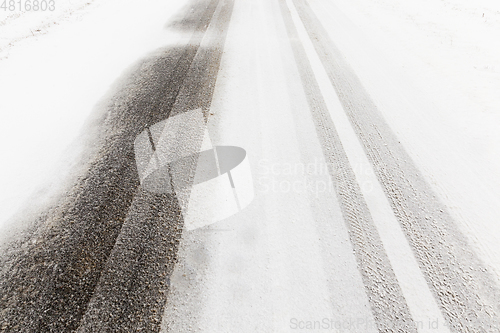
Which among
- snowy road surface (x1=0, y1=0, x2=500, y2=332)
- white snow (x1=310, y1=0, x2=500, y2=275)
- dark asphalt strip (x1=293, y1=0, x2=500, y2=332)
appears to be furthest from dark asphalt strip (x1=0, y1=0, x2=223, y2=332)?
white snow (x1=310, y1=0, x2=500, y2=275)

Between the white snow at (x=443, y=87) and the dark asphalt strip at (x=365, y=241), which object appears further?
the white snow at (x=443, y=87)

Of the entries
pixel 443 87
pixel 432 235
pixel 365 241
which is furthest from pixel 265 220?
pixel 443 87

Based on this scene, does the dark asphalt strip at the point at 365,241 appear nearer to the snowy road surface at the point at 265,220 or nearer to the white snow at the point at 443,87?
the snowy road surface at the point at 265,220

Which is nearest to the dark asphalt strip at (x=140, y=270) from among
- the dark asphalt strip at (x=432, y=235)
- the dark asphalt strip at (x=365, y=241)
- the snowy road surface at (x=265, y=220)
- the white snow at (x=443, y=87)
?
the snowy road surface at (x=265, y=220)

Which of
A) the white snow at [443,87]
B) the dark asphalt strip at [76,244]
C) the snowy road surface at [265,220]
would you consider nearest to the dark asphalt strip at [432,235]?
the snowy road surface at [265,220]

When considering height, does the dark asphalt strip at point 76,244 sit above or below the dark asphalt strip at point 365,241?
above

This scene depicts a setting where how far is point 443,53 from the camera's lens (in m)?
5.45

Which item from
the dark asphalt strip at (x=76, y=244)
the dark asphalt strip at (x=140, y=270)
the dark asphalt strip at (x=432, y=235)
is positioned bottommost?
the dark asphalt strip at (x=432, y=235)

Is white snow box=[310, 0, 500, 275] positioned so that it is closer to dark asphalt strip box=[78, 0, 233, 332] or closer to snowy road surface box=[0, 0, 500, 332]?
snowy road surface box=[0, 0, 500, 332]

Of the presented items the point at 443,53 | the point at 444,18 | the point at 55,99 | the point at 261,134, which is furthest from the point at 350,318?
the point at 444,18

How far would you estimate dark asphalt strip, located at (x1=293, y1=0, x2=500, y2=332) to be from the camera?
6.07 feet

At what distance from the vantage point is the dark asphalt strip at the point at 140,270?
1.76 meters

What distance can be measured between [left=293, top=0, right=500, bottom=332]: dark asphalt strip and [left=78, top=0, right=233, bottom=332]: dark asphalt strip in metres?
1.96

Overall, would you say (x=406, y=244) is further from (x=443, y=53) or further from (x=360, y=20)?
(x=360, y=20)
